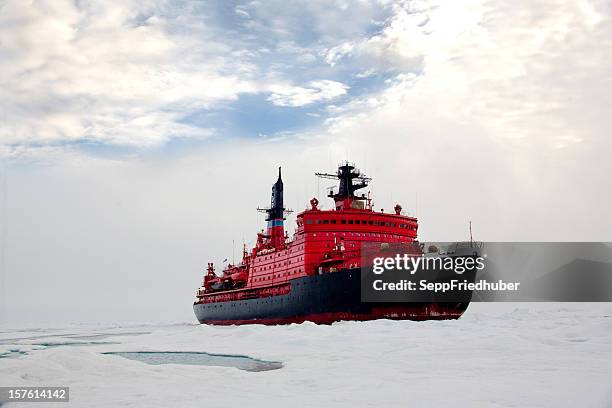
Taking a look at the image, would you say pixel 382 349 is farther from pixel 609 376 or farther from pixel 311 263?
pixel 311 263

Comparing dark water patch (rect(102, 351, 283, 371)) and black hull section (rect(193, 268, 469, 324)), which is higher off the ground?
black hull section (rect(193, 268, 469, 324))

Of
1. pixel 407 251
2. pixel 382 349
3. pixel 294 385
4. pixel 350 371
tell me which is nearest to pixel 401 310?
pixel 407 251

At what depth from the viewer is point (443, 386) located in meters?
11.8

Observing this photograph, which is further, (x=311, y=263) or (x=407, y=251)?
(x=311, y=263)

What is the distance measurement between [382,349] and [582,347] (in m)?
7.09

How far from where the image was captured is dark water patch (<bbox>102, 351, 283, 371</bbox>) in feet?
58.0

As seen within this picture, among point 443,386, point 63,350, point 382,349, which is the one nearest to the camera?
point 443,386

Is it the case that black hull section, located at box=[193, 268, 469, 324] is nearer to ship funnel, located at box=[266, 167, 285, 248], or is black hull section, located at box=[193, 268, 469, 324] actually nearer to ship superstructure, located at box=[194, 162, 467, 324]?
ship superstructure, located at box=[194, 162, 467, 324]

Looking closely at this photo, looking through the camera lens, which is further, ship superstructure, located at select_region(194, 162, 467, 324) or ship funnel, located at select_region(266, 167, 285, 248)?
ship funnel, located at select_region(266, 167, 285, 248)

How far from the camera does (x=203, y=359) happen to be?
67.9 ft

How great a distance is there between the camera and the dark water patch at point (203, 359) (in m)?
17.7

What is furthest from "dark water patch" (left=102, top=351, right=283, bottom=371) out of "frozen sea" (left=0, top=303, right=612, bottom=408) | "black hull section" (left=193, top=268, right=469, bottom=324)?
"black hull section" (left=193, top=268, right=469, bottom=324)

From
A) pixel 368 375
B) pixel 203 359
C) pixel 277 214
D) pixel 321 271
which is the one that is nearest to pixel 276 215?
pixel 277 214

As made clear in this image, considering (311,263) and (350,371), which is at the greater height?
(311,263)
